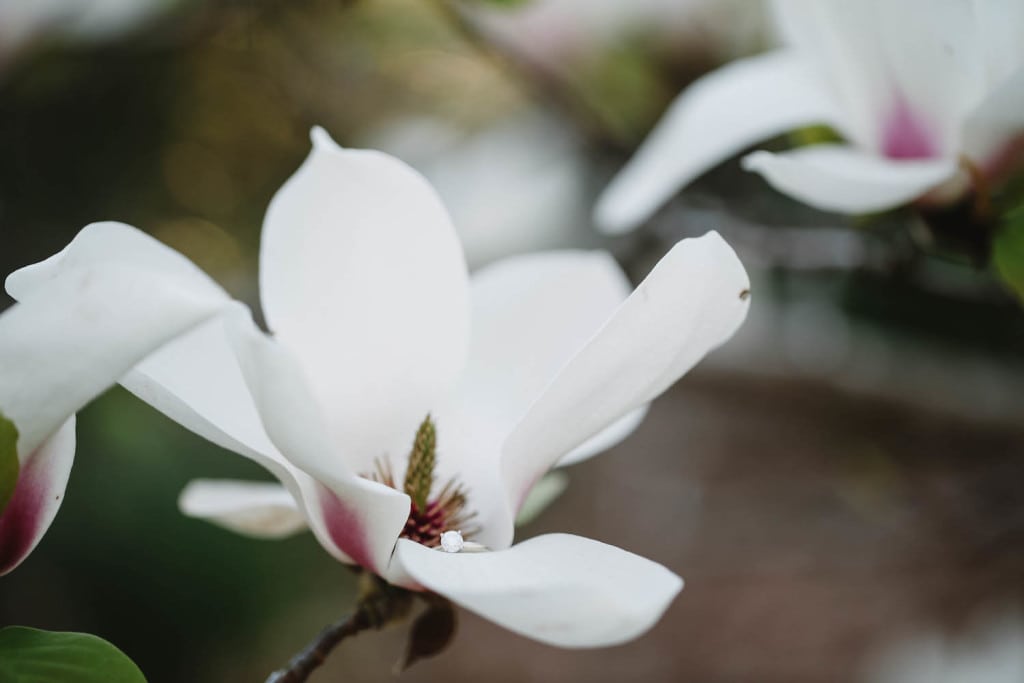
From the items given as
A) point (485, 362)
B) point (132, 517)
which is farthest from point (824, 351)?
point (485, 362)

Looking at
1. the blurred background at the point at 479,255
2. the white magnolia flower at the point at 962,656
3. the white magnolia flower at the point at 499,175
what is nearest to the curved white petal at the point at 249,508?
the blurred background at the point at 479,255

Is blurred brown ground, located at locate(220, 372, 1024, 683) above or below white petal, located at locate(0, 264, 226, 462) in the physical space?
below

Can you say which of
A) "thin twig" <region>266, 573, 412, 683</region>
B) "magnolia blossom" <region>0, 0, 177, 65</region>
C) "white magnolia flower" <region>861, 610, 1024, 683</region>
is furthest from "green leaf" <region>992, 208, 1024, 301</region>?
"white magnolia flower" <region>861, 610, 1024, 683</region>

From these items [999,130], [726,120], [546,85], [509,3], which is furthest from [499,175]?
[999,130]

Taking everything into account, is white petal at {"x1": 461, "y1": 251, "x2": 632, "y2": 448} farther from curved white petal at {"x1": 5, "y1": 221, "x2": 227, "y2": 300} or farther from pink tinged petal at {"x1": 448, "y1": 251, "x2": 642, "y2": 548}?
curved white petal at {"x1": 5, "y1": 221, "x2": 227, "y2": 300}

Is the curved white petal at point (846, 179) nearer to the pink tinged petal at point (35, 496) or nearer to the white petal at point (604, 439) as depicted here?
the white petal at point (604, 439)

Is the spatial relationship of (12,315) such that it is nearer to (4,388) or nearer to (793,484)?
(4,388)
